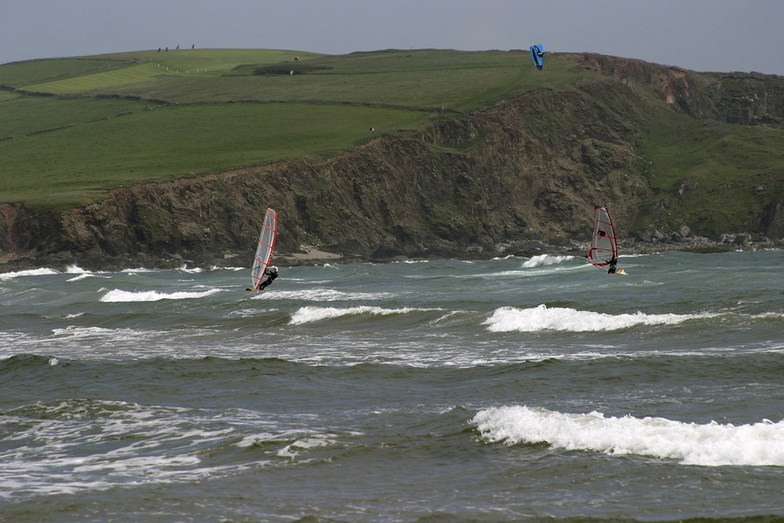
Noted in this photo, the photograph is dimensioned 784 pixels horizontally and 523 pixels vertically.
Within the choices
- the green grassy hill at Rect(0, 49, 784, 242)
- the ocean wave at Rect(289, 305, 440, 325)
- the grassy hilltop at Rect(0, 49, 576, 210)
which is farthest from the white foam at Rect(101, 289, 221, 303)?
the green grassy hill at Rect(0, 49, 784, 242)

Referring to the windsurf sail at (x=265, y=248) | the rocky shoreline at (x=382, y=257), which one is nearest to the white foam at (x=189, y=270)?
the rocky shoreline at (x=382, y=257)

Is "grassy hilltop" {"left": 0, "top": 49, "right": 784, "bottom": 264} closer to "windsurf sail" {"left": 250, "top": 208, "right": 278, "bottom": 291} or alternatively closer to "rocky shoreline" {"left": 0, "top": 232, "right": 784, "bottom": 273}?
"rocky shoreline" {"left": 0, "top": 232, "right": 784, "bottom": 273}

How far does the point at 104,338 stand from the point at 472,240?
64.6m

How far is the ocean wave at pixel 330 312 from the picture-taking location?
37.0 m

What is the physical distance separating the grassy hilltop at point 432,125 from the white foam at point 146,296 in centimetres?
3203

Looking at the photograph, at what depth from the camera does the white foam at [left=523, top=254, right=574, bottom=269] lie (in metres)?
71.5

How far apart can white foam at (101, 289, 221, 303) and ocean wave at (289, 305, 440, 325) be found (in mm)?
12863

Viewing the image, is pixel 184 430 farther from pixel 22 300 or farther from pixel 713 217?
pixel 713 217

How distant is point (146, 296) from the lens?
5156cm

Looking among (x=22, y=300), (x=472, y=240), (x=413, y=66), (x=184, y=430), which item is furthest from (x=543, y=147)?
→ (x=184, y=430)

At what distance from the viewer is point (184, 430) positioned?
1692 cm

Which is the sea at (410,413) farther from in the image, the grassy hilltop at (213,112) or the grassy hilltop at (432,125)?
the grassy hilltop at (213,112)

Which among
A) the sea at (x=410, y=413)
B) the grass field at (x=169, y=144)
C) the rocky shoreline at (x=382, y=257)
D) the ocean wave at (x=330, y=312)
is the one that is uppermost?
the grass field at (x=169, y=144)

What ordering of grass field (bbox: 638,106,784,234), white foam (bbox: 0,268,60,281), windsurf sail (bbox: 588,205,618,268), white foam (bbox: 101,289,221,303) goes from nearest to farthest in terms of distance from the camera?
windsurf sail (bbox: 588,205,618,268)
white foam (bbox: 101,289,221,303)
white foam (bbox: 0,268,60,281)
grass field (bbox: 638,106,784,234)
